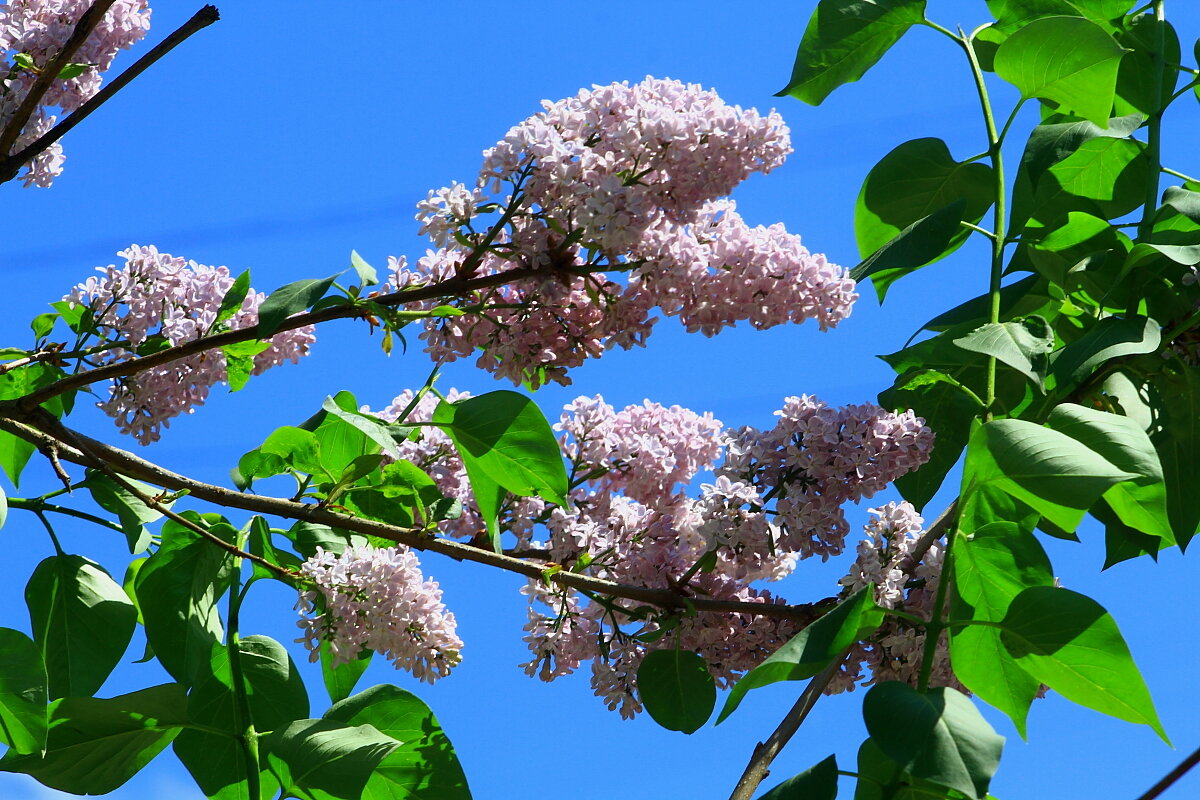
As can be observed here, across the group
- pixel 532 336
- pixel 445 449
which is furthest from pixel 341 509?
pixel 532 336

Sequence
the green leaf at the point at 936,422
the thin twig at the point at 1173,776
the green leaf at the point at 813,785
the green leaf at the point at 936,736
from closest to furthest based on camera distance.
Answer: the thin twig at the point at 1173,776, the green leaf at the point at 936,736, the green leaf at the point at 813,785, the green leaf at the point at 936,422

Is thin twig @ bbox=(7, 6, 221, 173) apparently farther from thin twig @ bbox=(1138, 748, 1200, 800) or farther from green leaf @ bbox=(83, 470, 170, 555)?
thin twig @ bbox=(1138, 748, 1200, 800)

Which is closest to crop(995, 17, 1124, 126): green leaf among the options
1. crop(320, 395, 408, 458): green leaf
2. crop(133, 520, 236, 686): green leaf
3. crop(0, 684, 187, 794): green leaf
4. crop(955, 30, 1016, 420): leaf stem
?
crop(955, 30, 1016, 420): leaf stem

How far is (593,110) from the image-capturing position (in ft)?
3.27

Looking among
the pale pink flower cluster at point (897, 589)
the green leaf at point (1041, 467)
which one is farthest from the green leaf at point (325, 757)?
the green leaf at point (1041, 467)

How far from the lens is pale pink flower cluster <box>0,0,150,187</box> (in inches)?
49.8

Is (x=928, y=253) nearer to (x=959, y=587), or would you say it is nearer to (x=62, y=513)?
(x=959, y=587)

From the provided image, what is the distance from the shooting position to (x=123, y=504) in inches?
45.8

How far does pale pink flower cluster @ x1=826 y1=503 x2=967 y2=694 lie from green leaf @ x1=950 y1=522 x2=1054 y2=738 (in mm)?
149

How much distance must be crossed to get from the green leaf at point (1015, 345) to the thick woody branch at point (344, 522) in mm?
277

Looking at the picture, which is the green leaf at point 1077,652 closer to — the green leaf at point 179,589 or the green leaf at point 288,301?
the green leaf at point 288,301

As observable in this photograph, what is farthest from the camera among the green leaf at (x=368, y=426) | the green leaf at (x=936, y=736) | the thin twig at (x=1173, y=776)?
the green leaf at (x=368, y=426)

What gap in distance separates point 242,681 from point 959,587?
0.62 m

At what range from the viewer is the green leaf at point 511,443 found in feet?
3.20
